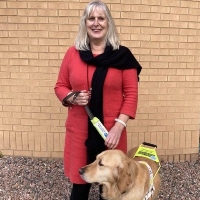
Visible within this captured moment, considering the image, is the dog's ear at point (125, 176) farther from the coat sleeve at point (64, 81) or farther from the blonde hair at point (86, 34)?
the blonde hair at point (86, 34)

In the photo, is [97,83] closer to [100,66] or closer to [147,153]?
[100,66]

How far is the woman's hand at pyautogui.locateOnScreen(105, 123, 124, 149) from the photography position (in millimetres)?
2707

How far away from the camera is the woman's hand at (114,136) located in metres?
2.71

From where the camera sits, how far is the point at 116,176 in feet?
8.86

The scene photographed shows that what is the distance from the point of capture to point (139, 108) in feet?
15.9

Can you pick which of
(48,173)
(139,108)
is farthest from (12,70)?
(139,108)

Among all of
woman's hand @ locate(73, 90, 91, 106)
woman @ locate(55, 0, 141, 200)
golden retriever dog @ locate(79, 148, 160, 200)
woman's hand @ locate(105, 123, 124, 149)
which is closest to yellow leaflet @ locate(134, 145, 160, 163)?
golden retriever dog @ locate(79, 148, 160, 200)

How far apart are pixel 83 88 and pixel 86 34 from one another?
480 mm

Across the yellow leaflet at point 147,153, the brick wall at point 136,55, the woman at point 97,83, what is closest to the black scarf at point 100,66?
the woman at point 97,83

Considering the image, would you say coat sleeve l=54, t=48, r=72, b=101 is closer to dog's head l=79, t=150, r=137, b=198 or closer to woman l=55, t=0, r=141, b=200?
woman l=55, t=0, r=141, b=200

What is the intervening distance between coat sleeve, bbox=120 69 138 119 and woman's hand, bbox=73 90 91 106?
0.32 meters

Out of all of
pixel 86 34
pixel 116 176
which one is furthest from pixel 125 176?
pixel 86 34

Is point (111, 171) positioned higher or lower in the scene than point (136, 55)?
lower

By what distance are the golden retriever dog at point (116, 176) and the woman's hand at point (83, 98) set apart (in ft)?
1.53
